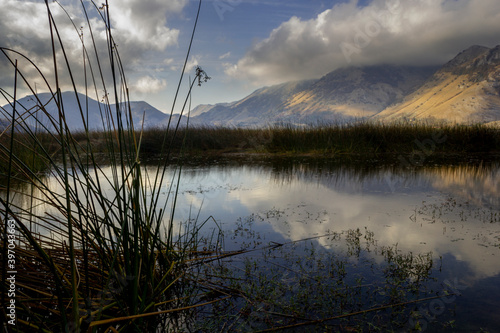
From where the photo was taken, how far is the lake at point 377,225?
6.89ft

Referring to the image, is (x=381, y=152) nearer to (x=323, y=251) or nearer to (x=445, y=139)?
(x=445, y=139)

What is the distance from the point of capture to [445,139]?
13328 mm

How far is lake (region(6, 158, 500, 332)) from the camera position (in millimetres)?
2100

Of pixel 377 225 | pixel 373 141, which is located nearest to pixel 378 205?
pixel 377 225

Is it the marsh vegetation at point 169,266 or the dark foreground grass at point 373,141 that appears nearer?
the marsh vegetation at point 169,266

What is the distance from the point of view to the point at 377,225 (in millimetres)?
3623

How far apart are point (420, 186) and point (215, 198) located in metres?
3.83

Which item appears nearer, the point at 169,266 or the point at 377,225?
the point at 169,266

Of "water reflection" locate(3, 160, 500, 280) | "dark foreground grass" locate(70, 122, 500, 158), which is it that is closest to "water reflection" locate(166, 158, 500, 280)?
"water reflection" locate(3, 160, 500, 280)

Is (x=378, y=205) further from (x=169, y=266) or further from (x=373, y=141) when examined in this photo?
(x=373, y=141)

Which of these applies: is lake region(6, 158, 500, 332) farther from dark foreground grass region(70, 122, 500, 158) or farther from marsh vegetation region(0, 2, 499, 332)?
dark foreground grass region(70, 122, 500, 158)

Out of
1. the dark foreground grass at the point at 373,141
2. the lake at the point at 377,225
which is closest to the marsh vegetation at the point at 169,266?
the lake at the point at 377,225

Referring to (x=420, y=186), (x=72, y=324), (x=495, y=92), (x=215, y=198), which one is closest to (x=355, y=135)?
(x=420, y=186)

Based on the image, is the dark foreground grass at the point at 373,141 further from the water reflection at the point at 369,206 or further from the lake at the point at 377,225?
the lake at the point at 377,225
